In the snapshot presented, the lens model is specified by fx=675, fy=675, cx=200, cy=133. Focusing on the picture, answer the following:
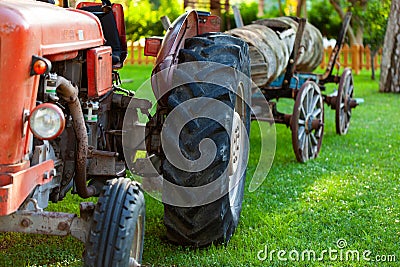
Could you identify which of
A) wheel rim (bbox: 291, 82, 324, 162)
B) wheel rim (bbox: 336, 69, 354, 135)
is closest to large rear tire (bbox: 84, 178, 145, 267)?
wheel rim (bbox: 291, 82, 324, 162)

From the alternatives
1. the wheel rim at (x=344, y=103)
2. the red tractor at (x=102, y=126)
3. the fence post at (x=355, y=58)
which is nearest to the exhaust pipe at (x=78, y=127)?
the red tractor at (x=102, y=126)

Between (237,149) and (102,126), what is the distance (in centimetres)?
98

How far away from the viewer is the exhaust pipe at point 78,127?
144 inches

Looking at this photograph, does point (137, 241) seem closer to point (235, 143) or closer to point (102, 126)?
point (102, 126)

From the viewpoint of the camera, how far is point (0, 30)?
9.96 ft

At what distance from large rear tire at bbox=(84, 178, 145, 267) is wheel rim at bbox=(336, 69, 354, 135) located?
231 inches

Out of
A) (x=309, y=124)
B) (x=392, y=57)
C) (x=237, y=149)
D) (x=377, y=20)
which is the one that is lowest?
(x=392, y=57)

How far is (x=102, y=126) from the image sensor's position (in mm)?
4656

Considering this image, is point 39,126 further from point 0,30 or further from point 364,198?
point 364,198

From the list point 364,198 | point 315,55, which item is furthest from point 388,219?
point 315,55

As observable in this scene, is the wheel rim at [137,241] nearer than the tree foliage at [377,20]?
Yes

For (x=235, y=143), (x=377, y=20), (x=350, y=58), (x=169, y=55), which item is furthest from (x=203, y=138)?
(x=350, y=58)

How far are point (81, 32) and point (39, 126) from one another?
100cm

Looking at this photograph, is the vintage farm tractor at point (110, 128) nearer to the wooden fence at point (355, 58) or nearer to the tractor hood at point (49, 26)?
the tractor hood at point (49, 26)
